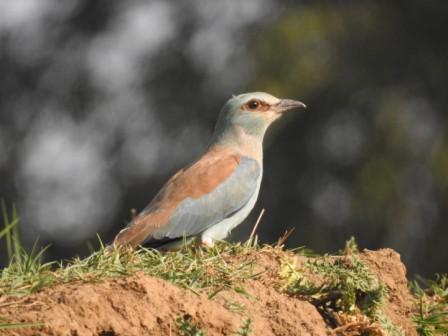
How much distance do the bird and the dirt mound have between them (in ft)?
8.11

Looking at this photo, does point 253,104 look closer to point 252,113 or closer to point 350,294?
point 252,113

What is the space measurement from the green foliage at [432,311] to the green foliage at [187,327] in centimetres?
154

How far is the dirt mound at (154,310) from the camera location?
4871mm

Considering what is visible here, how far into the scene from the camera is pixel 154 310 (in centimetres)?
505

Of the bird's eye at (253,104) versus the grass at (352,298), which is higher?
the bird's eye at (253,104)

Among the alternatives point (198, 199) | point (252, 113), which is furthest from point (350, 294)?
point (252, 113)

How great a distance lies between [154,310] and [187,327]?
156 mm

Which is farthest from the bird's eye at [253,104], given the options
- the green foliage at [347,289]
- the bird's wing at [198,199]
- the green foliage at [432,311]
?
the green foliage at [347,289]

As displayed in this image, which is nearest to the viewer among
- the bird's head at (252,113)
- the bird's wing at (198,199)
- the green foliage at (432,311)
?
the green foliage at (432,311)

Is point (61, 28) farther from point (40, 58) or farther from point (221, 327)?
point (221, 327)

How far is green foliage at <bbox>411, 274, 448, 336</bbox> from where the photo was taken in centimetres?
613

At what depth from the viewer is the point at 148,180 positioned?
730 inches

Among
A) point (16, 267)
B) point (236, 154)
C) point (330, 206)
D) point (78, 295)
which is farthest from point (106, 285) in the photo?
point (330, 206)

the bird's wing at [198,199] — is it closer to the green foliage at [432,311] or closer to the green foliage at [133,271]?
the green foliage at [432,311]
